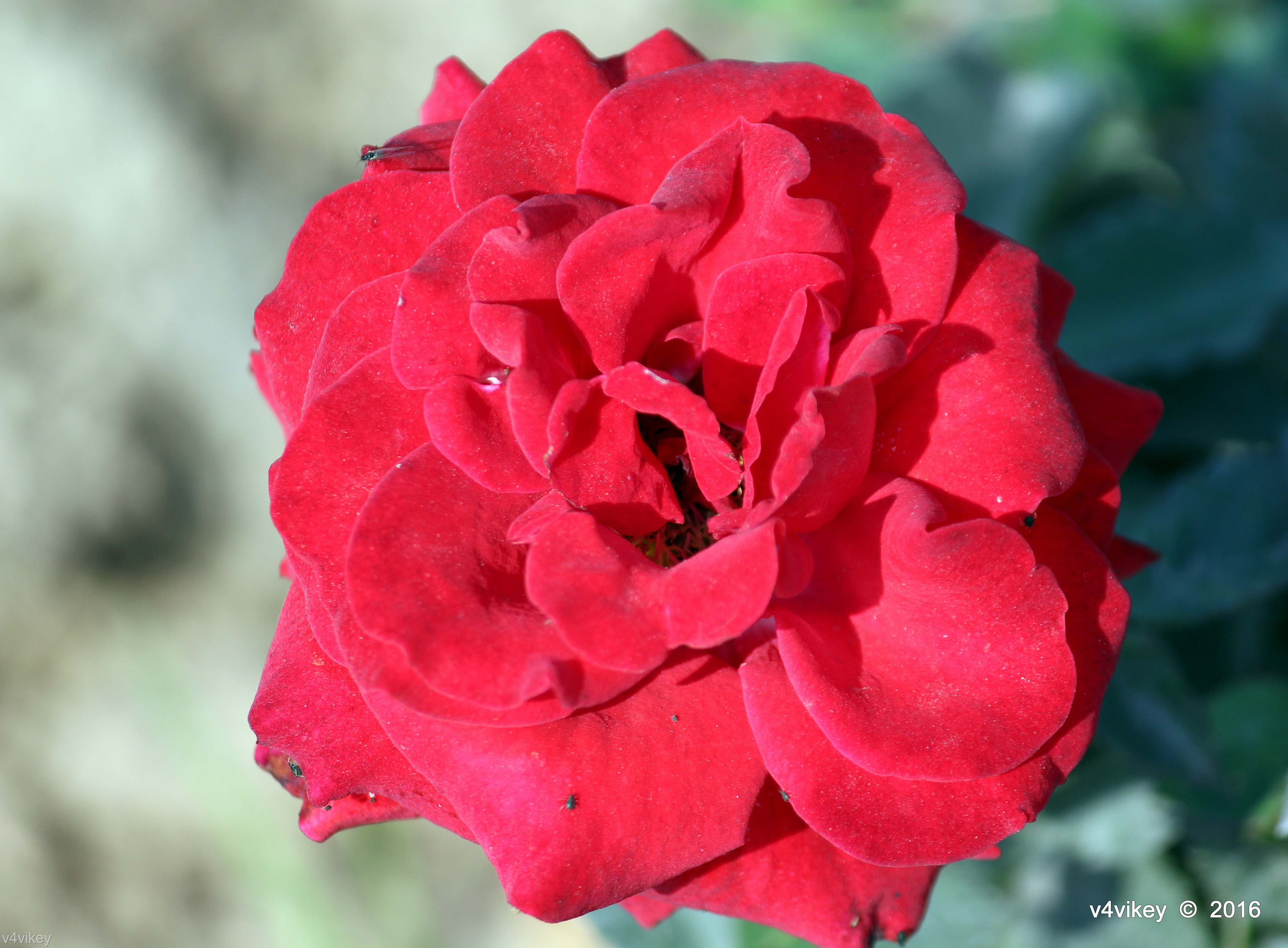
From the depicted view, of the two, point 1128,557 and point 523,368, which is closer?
point 523,368

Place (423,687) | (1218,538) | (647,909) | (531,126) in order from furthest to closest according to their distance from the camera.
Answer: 1. (1218,538)
2. (647,909)
3. (531,126)
4. (423,687)

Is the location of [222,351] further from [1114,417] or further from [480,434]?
[1114,417]

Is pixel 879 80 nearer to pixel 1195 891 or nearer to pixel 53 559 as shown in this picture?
pixel 1195 891

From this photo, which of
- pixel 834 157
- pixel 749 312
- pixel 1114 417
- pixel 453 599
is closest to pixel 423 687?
pixel 453 599

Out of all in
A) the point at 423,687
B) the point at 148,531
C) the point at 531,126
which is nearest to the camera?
the point at 423,687

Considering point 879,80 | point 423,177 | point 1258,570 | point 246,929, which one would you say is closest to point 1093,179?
point 879,80

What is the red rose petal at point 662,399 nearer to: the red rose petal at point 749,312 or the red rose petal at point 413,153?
the red rose petal at point 749,312

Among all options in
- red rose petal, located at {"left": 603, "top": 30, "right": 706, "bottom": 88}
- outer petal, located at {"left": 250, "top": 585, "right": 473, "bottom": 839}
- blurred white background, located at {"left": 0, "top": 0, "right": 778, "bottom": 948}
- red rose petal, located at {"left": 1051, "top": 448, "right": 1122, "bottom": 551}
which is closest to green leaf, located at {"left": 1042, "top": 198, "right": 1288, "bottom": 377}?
red rose petal, located at {"left": 1051, "top": 448, "right": 1122, "bottom": 551}
